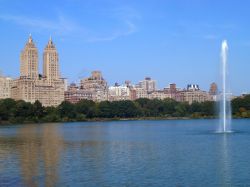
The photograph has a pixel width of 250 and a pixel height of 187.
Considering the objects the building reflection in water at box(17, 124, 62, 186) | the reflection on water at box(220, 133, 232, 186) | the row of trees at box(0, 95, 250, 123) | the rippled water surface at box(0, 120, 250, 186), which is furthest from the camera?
the row of trees at box(0, 95, 250, 123)

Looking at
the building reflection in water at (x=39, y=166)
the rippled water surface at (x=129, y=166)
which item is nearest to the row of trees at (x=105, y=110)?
the building reflection in water at (x=39, y=166)

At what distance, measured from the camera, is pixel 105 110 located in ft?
536

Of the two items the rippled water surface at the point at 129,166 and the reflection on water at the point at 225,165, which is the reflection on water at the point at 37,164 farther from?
the reflection on water at the point at 225,165

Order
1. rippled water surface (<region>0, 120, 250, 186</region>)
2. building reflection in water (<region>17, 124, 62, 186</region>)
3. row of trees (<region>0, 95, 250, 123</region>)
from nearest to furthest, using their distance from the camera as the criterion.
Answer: rippled water surface (<region>0, 120, 250, 186</region>)
building reflection in water (<region>17, 124, 62, 186</region>)
row of trees (<region>0, 95, 250, 123</region>)

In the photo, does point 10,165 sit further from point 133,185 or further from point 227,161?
point 227,161

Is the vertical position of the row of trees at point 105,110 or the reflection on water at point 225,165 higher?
the row of trees at point 105,110

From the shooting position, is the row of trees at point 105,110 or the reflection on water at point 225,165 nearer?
the reflection on water at point 225,165

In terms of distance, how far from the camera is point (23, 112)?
139 m

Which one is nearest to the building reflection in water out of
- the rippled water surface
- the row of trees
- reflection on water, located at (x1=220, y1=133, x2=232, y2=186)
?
the rippled water surface

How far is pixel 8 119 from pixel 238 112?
71.5 meters

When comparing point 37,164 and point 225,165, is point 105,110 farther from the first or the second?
point 225,165

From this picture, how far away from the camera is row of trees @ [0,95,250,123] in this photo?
5468 inches

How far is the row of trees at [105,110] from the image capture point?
138875 millimetres

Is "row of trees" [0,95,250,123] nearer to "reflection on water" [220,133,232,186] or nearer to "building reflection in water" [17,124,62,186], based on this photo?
"building reflection in water" [17,124,62,186]
